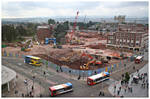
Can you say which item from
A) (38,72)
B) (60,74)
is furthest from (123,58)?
(38,72)

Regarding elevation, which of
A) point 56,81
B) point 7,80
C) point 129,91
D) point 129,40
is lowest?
point 129,91

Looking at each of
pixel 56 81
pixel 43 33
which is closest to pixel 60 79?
pixel 56 81

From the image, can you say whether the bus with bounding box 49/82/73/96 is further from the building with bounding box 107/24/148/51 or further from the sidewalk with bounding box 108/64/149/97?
the building with bounding box 107/24/148/51

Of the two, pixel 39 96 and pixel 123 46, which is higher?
pixel 123 46

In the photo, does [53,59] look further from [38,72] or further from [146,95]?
[146,95]

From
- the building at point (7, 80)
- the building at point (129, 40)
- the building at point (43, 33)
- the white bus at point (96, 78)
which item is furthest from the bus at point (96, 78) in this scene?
the building at point (43, 33)

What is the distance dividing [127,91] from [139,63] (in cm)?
1484

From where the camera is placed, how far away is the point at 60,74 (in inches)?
1011

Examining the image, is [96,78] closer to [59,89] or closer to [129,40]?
[59,89]

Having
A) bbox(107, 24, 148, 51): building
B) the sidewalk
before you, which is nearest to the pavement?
the sidewalk

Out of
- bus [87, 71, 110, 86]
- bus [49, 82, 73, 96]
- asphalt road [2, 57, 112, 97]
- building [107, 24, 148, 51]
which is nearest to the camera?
bus [49, 82, 73, 96]

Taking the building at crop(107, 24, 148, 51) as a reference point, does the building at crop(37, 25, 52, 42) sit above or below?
above

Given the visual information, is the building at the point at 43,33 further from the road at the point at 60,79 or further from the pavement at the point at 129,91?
the pavement at the point at 129,91

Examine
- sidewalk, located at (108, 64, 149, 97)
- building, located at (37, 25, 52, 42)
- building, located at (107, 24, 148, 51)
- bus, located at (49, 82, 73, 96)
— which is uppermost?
building, located at (37, 25, 52, 42)
